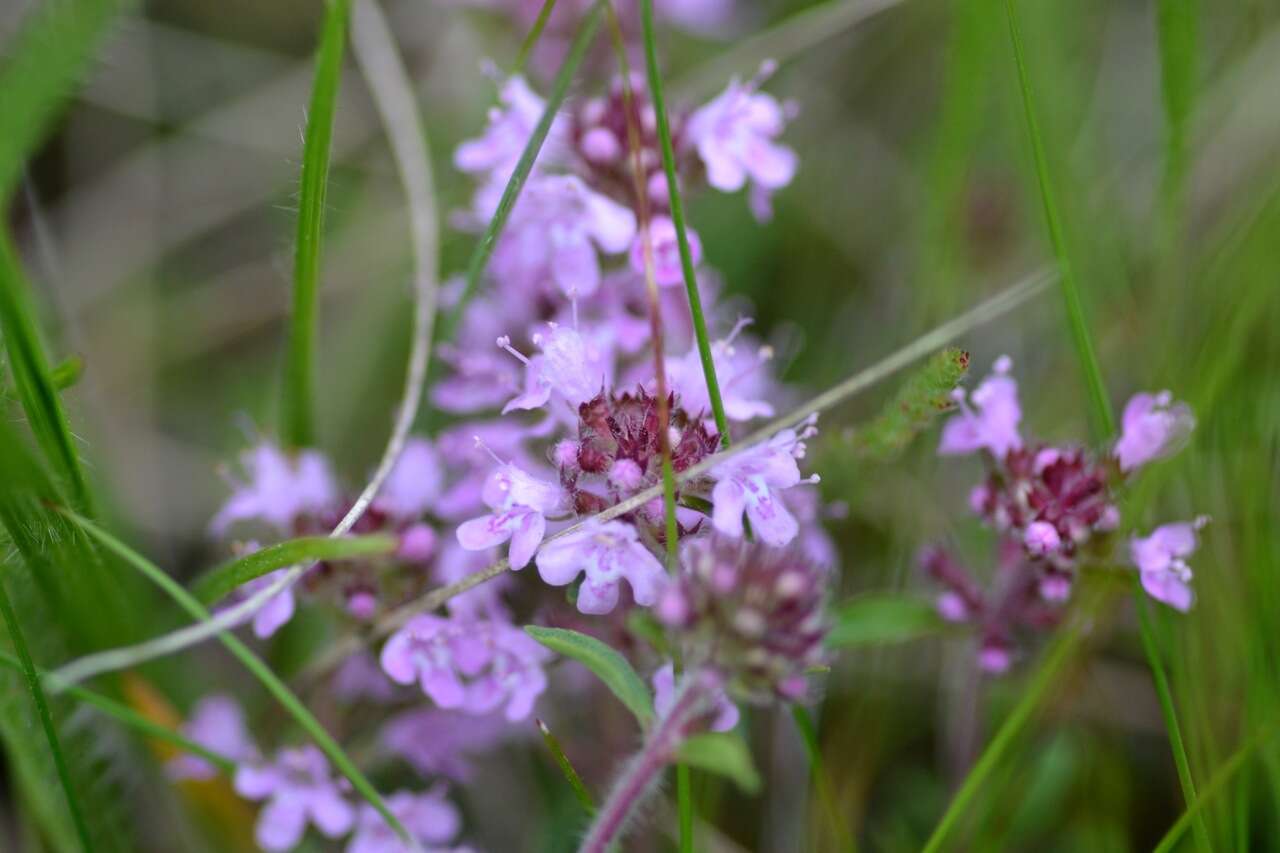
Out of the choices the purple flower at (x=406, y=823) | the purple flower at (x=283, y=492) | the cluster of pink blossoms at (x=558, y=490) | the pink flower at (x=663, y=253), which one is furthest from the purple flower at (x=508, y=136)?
the purple flower at (x=406, y=823)

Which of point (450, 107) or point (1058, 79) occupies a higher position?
point (1058, 79)

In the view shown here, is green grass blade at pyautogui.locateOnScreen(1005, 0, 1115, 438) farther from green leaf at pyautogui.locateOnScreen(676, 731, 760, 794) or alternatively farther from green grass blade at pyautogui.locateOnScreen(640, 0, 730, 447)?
green leaf at pyautogui.locateOnScreen(676, 731, 760, 794)

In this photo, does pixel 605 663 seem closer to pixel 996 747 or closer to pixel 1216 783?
pixel 996 747

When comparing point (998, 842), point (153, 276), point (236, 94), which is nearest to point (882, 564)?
point (998, 842)

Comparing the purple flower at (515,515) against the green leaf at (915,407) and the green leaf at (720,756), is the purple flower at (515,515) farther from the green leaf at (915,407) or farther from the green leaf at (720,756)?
the green leaf at (915,407)

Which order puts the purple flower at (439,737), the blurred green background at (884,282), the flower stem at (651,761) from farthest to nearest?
Answer: the blurred green background at (884,282), the purple flower at (439,737), the flower stem at (651,761)

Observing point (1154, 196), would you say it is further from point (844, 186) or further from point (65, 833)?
point (65, 833)
